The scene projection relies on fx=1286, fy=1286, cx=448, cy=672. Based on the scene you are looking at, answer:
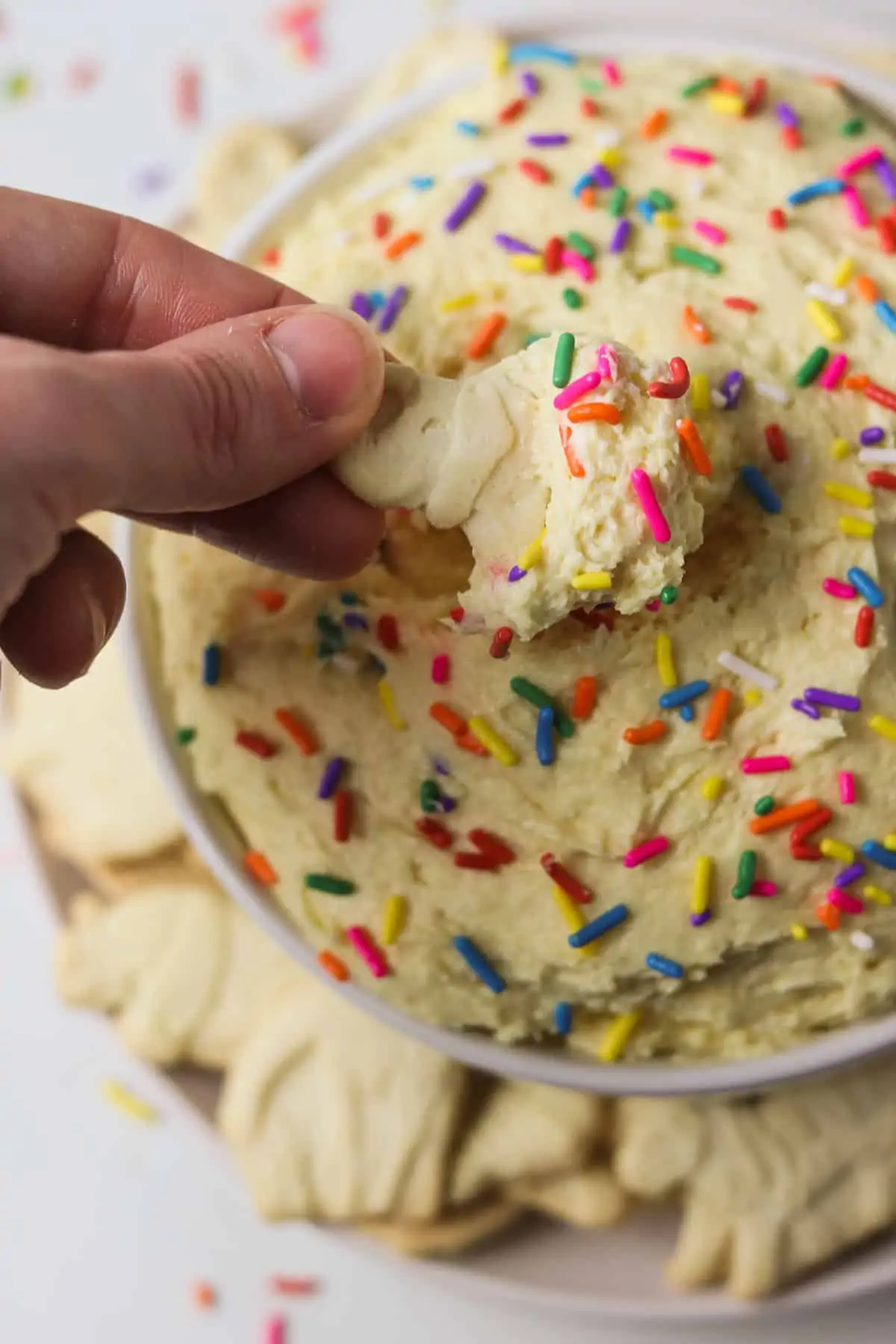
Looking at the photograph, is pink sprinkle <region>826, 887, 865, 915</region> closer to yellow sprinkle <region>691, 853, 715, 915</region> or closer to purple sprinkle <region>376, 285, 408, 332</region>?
yellow sprinkle <region>691, 853, 715, 915</region>

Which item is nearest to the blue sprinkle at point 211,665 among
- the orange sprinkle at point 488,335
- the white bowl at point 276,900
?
the white bowl at point 276,900

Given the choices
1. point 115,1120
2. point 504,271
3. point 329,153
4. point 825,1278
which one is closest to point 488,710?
Result: point 504,271

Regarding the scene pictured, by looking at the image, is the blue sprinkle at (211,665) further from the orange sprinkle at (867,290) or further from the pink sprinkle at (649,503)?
the orange sprinkle at (867,290)

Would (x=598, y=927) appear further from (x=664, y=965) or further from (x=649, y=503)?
(x=649, y=503)

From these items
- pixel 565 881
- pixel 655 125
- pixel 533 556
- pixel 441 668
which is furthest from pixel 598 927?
pixel 655 125

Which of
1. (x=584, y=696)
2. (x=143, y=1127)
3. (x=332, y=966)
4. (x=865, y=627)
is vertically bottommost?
(x=143, y=1127)

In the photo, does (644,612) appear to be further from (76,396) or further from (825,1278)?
(825,1278)
